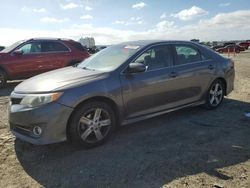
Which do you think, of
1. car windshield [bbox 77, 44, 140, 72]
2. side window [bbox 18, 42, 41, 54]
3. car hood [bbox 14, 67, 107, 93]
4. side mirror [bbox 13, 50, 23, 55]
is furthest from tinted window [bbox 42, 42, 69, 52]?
car hood [bbox 14, 67, 107, 93]

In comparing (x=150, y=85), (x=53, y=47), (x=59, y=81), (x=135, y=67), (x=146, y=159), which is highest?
(x=53, y=47)

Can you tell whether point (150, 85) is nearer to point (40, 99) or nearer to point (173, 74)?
point (173, 74)

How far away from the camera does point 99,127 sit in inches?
183

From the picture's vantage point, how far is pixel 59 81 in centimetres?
452

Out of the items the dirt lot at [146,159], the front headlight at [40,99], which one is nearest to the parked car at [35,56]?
the dirt lot at [146,159]

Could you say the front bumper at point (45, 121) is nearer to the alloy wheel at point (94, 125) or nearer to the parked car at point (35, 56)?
the alloy wheel at point (94, 125)

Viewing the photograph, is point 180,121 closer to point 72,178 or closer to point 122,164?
point 122,164

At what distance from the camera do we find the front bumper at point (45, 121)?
13.5ft

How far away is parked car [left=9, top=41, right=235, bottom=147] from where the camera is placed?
420 centimetres

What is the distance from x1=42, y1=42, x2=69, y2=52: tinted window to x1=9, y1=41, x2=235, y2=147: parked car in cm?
573

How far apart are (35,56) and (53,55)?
0.67m

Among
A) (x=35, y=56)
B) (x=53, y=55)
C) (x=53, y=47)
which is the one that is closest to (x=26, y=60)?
(x=35, y=56)

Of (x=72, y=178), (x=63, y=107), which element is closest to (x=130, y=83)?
(x=63, y=107)

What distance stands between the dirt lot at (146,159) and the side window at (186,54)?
1.24m
